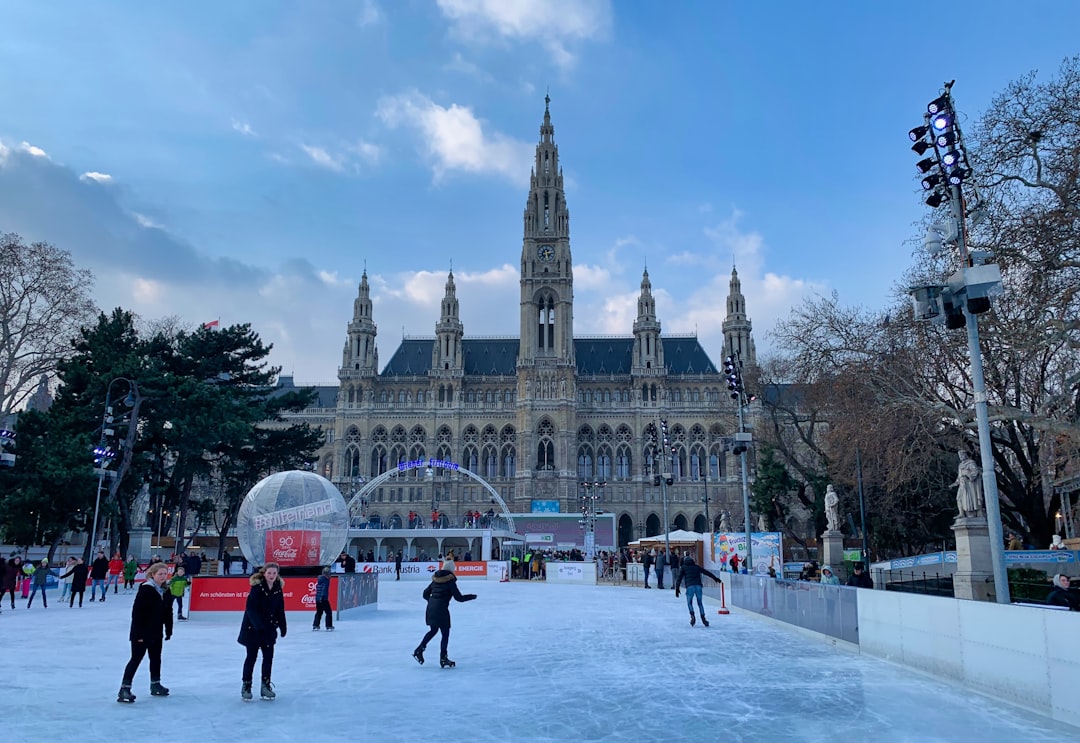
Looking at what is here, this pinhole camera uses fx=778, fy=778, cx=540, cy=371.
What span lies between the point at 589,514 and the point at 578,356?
94.6 feet

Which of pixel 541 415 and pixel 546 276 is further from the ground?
pixel 546 276

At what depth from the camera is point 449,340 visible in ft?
271

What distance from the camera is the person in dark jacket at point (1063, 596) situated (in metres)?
10.6

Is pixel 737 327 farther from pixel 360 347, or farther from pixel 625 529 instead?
pixel 360 347

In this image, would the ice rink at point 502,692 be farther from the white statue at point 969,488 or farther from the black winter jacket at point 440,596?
the white statue at point 969,488

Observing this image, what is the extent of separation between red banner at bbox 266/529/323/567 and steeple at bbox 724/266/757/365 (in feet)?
212

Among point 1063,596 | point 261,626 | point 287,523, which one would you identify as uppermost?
point 287,523

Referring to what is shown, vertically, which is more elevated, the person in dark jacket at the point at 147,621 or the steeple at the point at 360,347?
the steeple at the point at 360,347

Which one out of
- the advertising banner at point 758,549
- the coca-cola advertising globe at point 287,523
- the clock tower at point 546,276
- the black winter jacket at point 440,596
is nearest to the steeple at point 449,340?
the clock tower at point 546,276

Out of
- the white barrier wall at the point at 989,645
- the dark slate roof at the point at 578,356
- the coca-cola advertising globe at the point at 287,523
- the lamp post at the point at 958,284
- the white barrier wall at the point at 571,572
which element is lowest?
the white barrier wall at the point at 571,572

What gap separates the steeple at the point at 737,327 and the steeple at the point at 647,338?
23.5ft

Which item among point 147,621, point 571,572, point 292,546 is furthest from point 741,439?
point 571,572

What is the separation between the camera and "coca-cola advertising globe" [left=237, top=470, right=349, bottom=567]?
66.9ft

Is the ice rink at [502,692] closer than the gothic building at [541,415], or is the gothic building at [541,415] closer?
the ice rink at [502,692]
